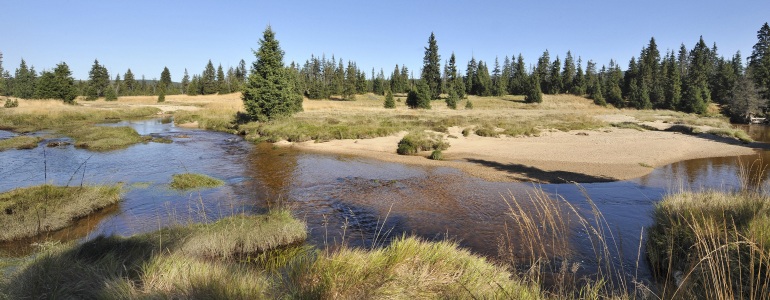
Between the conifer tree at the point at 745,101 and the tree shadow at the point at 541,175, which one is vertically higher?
the conifer tree at the point at 745,101

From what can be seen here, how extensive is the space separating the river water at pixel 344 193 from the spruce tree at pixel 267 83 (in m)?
12.2

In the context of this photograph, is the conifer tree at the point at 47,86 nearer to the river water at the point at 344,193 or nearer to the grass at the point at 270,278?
the river water at the point at 344,193

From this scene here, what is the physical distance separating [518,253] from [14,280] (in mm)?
7414

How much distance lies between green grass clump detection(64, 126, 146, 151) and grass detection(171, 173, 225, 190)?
1229 centimetres

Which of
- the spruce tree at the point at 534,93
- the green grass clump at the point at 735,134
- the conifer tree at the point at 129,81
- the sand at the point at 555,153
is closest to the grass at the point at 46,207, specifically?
the sand at the point at 555,153

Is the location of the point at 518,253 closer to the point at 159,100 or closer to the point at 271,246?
the point at 271,246

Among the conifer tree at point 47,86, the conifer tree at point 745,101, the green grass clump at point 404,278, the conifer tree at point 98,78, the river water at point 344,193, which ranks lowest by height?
the river water at point 344,193

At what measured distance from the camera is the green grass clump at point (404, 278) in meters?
3.72

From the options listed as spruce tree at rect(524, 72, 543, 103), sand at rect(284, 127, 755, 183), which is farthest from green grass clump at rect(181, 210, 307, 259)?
spruce tree at rect(524, 72, 543, 103)

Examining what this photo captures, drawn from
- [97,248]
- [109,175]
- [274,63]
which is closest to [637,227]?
[97,248]

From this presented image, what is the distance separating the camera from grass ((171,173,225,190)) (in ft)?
42.7

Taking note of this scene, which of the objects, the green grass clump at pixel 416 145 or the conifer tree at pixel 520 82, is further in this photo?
the conifer tree at pixel 520 82

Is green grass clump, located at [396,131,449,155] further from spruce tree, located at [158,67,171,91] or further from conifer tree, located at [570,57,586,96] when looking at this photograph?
spruce tree, located at [158,67,171,91]

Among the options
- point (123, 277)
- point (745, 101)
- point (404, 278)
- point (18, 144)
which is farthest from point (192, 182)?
point (745, 101)
